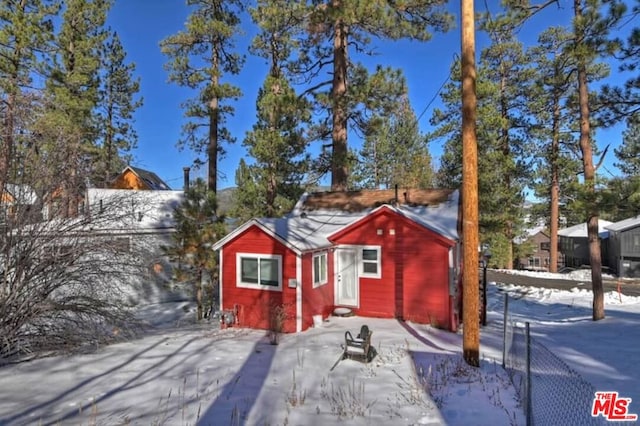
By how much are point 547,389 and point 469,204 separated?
2.93 meters

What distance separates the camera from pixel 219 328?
11586 millimetres

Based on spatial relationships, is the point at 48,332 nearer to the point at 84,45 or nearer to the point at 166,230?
the point at 166,230

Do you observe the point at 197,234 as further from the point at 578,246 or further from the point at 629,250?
the point at 578,246

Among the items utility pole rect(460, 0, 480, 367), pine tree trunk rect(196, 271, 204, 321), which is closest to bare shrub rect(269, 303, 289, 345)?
pine tree trunk rect(196, 271, 204, 321)

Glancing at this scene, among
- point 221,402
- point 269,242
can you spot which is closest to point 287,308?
point 269,242

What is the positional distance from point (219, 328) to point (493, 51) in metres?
22.4

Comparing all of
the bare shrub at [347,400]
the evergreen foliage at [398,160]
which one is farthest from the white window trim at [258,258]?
the evergreen foliage at [398,160]

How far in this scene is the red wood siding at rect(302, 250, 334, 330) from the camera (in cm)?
1057

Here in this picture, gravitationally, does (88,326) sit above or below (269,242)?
below

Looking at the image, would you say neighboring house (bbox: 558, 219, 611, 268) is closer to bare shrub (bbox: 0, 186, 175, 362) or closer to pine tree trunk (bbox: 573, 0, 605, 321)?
pine tree trunk (bbox: 573, 0, 605, 321)

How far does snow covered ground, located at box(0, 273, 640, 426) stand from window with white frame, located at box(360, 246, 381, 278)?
1.98m

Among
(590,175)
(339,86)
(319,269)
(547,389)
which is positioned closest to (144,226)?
(319,269)

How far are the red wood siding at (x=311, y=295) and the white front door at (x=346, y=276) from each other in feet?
1.20

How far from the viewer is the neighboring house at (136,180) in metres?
27.2
